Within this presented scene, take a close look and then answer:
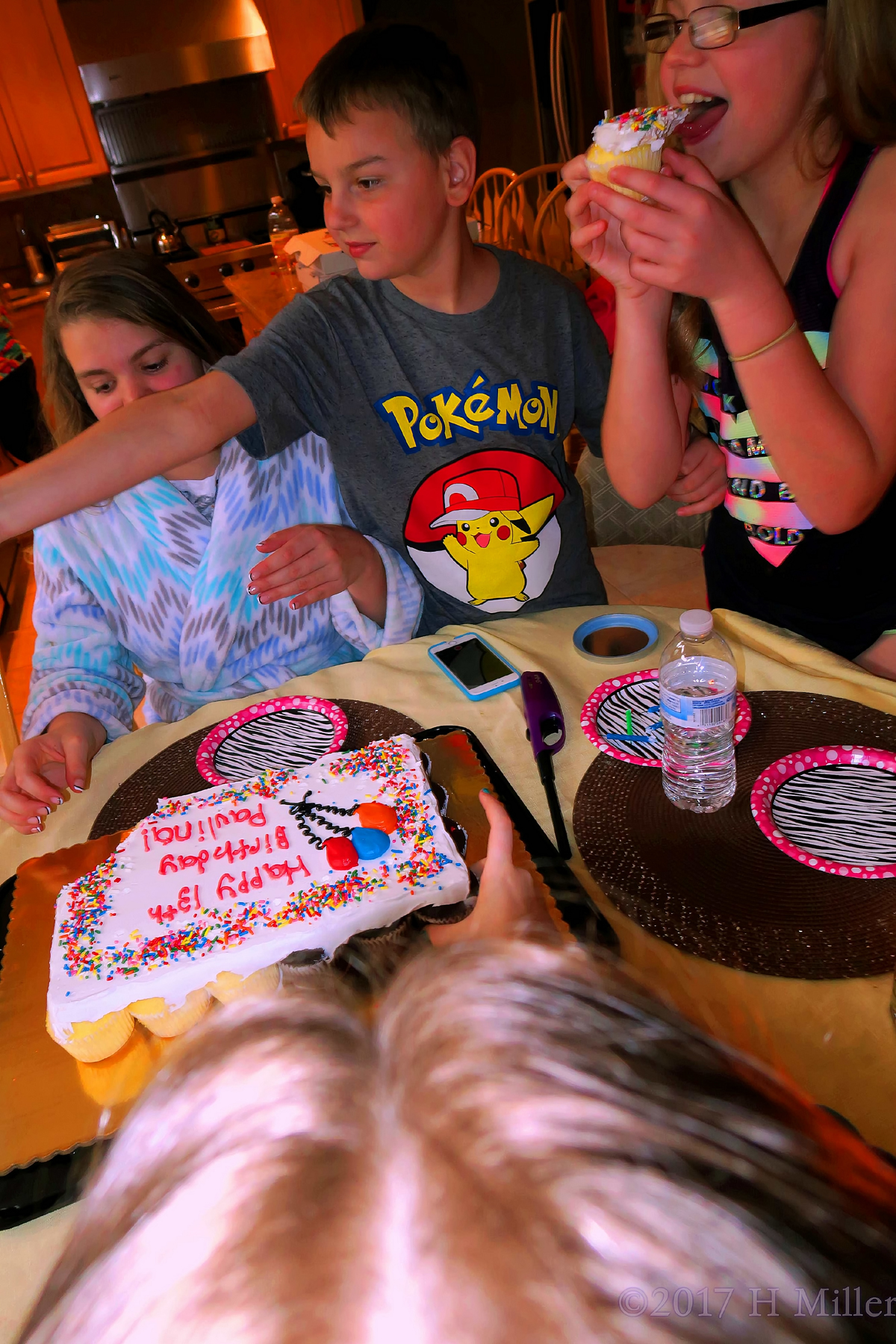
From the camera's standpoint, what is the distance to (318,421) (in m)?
1.44

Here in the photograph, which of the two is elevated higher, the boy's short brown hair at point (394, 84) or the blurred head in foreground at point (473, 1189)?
the boy's short brown hair at point (394, 84)

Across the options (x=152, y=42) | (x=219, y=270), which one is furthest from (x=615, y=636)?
(x=152, y=42)

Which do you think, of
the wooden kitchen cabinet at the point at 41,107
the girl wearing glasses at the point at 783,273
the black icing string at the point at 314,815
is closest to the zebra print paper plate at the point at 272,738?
the black icing string at the point at 314,815

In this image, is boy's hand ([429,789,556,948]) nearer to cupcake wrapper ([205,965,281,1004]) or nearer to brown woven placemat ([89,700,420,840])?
cupcake wrapper ([205,965,281,1004])

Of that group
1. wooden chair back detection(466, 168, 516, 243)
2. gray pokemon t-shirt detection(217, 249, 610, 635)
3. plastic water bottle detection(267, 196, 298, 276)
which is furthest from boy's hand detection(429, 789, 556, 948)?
plastic water bottle detection(267, 196, 298, 276)

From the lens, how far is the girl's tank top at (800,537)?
3.79 feet

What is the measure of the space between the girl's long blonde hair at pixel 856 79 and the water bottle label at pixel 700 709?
0.63 meters

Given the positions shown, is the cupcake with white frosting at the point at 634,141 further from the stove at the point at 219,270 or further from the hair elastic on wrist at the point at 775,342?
the stove at the point at 219,270

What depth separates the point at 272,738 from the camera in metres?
1.12

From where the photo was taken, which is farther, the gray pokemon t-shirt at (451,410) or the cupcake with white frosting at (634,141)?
the gray pokemon t-shirt at (451,410)

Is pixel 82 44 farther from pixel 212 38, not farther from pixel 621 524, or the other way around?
pixel 621 524

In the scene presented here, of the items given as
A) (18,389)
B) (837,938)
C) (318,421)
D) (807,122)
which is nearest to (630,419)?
(807,122)

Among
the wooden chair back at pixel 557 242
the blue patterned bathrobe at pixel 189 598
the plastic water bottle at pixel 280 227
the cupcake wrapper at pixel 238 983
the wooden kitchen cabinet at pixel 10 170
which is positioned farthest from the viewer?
the wooden kitchen cabinet at pixel 10 170

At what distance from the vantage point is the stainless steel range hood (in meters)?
4.86
